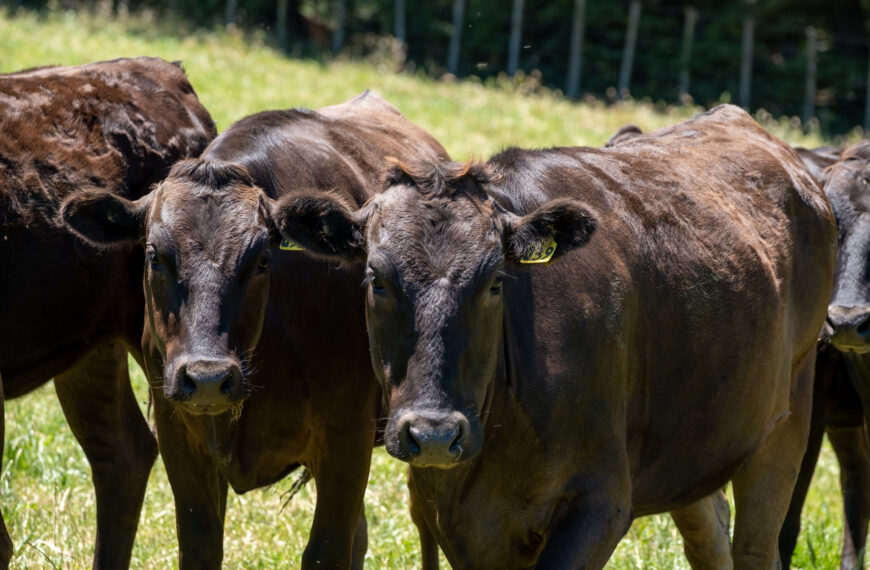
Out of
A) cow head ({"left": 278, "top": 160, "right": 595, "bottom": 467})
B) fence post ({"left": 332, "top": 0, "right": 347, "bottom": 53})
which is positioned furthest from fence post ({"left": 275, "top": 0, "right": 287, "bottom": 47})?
cow head ({"left": 278, "top": 160, "right": 595, "bottom": 467})

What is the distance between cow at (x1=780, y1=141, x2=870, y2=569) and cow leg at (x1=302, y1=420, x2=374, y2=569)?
269 cm

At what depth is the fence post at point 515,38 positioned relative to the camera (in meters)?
28.7

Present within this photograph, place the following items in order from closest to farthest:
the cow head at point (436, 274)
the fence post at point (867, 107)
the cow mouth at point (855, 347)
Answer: the cow head at point (436, 274)
the cow mouth at point (855, 347)
the fence post at point (867, 107)

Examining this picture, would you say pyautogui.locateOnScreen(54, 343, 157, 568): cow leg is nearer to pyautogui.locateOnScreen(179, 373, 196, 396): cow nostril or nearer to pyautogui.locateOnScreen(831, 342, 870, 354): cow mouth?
pyautogui.locateOnScreen(179, 373, 196, 396): cow nostril

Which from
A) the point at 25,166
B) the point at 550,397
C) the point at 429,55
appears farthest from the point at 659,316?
the point at 429,55

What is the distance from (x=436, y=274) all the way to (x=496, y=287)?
280 millimetres

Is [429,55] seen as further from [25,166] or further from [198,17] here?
[25,166]

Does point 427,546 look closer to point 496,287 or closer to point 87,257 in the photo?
point 87,257

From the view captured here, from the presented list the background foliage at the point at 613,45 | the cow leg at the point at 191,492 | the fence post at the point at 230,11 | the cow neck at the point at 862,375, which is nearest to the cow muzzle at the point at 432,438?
the cow leg at the point at 191,492

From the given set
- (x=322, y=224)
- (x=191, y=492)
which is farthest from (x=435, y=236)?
(x=191, y=492)

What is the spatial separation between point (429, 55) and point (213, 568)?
83.0 feet

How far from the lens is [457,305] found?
159 inches

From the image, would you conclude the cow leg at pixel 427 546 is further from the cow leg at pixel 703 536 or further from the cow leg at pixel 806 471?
the cow leg at pixel 806 471

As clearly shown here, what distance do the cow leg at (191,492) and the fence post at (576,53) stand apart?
77.7 feet
